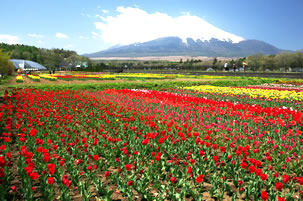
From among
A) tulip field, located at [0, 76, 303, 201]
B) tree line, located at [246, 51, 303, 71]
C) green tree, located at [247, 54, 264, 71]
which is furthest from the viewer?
green tree, located at [247, 54, 264, 71]

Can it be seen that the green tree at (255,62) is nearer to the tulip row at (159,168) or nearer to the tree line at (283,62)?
the tree line at (283,62)

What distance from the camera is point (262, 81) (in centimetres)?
3180

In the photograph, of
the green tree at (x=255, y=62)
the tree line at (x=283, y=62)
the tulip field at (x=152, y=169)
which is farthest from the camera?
the green tree at (x=255, y=62)

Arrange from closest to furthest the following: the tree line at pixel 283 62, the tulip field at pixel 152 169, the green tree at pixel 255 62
→ 1. the tulip field at pixel 152 169
2. the tree line at pixel 283 62
3. the green tree at pixel 255 62

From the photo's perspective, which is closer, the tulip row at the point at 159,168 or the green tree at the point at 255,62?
the tulip row at the point at 159,168

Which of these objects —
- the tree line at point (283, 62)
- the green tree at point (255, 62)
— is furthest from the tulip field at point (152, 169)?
the green tree at point (255, 62)

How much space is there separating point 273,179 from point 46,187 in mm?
4436

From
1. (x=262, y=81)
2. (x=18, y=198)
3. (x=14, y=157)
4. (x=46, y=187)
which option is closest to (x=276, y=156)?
(x=46, y=187)

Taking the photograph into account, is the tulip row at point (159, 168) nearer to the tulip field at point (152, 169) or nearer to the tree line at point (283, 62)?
the tulip field at point (152, 169)

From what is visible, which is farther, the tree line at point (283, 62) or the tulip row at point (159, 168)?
the tree line at point (283, 62)

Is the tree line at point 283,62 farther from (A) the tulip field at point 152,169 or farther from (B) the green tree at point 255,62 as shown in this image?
(A) the tulip field at point 152,169

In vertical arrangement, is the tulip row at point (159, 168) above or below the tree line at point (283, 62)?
below

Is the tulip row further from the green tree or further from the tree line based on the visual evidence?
the green tree

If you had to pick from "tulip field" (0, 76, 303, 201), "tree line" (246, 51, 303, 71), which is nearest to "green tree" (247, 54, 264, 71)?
"tree line" (246, 51, 303, 71)
